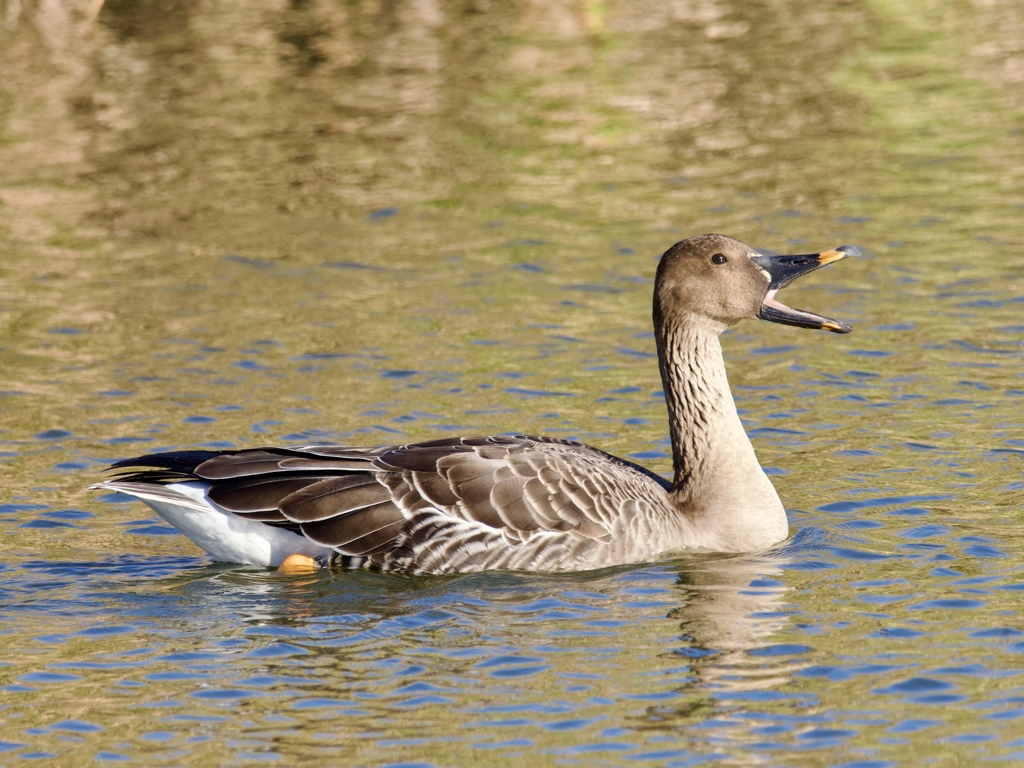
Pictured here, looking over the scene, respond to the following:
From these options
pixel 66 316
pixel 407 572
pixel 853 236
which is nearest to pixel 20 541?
pixel 407 572

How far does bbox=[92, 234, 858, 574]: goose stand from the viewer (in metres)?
10.7

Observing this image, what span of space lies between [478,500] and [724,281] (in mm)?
2448

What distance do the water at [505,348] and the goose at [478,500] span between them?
9.3 inches

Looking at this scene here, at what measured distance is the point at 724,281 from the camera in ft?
37.4

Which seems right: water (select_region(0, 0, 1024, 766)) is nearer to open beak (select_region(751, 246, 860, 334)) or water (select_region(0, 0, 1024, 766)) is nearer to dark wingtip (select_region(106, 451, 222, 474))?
dark wingtip (select_region(106, 451, 222, 474))

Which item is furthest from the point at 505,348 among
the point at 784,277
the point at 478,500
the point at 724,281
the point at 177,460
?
the point at 177,460

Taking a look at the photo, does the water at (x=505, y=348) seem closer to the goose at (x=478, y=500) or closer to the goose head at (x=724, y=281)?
the goose at (x=478, y=500)

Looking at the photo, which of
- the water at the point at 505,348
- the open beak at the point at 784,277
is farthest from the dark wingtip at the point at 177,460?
the open beak at the point at 784,277

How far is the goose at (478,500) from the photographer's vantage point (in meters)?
10.7

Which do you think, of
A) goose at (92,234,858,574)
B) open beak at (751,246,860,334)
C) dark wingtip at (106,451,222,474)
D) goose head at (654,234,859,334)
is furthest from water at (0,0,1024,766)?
goose head at (654,234,859,334)

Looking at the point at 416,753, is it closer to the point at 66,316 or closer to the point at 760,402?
the point at 760,402

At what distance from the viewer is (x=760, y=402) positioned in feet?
47.2

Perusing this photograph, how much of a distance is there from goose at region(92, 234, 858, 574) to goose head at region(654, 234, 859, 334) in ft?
0.06

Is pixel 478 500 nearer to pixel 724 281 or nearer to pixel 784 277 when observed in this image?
pixel 724 281
